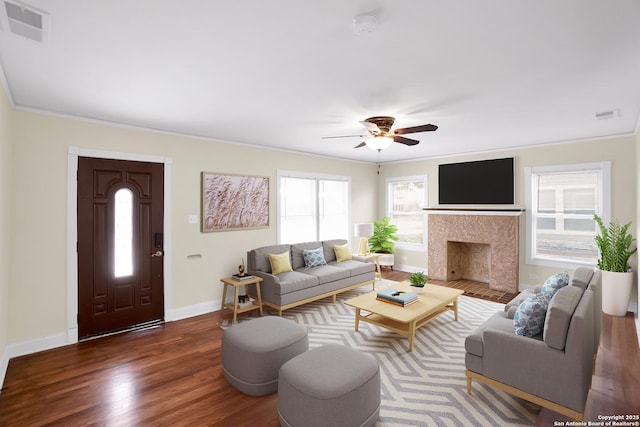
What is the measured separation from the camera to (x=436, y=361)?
3.22 metres

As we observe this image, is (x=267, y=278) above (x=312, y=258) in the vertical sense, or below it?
below

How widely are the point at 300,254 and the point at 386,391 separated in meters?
2.99

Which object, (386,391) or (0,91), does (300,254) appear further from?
(0,91)

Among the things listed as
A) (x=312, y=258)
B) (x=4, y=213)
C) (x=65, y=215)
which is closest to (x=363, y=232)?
(x=312, y=258)

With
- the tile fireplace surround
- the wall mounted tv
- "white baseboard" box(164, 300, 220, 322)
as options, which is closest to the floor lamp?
the tile fireplace surround

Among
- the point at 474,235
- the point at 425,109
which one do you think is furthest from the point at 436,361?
the point at 474,235

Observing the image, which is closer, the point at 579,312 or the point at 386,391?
the point at 579,312

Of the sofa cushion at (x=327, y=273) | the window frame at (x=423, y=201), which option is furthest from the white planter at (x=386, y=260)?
the sofa cushion at (x=327, y=273)

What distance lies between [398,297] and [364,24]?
3.00m

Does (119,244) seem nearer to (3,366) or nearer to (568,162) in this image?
(3,366)

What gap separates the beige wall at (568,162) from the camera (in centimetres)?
467

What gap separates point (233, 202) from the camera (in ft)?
16.6

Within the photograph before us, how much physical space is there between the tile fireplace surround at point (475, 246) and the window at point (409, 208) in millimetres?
442

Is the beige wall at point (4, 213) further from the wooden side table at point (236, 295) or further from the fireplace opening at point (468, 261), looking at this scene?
the fireplace opening at point (468, 261)
